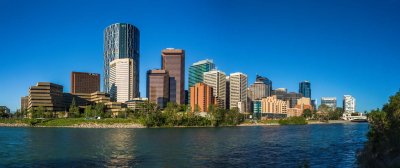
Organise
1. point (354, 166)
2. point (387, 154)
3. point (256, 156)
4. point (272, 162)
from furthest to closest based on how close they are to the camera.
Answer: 1. point (256, 156)
2. point (272, 162)
3. point (354, 166)
4. point (387, 154)

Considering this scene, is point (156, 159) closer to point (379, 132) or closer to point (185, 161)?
point (185, 161)

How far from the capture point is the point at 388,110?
6881cm

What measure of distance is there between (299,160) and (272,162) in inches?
242

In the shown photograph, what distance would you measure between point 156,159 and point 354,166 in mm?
33553

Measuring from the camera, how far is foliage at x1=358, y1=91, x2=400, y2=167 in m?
51.2

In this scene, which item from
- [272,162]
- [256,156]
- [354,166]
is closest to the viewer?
[354,166]

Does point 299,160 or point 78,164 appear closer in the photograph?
point 78,164

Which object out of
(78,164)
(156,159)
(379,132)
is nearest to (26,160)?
(78,164)

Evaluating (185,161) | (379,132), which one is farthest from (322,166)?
(185,161)

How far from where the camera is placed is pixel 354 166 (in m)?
62.2

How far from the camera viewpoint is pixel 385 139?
57000 mm

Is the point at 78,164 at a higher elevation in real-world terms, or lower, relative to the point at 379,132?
lower

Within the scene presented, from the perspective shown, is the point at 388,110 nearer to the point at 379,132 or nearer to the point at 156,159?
the point at 379,132

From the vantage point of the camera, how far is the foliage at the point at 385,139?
168 feet
